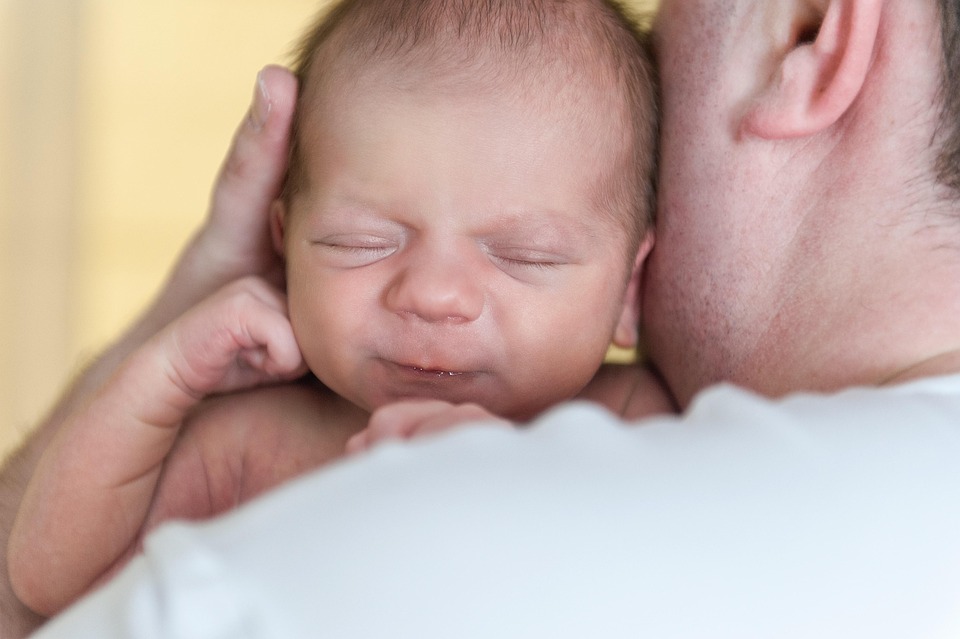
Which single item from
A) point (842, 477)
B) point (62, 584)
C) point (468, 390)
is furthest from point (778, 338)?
point (62, 584)

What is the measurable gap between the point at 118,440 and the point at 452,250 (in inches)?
17.8

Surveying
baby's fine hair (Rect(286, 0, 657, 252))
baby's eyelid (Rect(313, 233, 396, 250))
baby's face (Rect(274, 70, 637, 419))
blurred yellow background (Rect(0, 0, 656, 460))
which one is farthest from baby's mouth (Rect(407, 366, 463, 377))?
blurred yellow background (Rect(0, 0, 656, 460))

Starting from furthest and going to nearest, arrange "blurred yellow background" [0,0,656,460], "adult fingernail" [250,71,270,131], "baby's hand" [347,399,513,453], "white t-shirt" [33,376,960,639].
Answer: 1. "blurred yellow background" [0,0,656,460]
2. "adult fingernail" [250,71,270,131]
3. "baby's hand" [347,399,513,453]
4. "white t-shirt" [33,376,960,639]

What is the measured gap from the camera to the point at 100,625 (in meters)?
0.61

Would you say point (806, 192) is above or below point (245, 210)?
above

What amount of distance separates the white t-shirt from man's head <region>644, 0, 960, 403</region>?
312 mm

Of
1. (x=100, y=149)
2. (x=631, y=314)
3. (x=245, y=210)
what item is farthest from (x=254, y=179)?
(x=100, y=149)

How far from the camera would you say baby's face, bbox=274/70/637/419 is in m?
1.10

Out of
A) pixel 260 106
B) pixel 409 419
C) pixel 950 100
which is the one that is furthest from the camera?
pixel 260 106

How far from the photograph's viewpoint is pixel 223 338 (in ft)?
4.00

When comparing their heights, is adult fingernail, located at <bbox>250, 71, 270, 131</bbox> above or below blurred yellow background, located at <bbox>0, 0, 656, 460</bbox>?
above

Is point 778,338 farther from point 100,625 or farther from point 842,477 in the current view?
point 100,625

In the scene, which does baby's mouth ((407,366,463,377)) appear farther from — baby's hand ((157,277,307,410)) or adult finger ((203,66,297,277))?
adult finger ((203,66,297,277))

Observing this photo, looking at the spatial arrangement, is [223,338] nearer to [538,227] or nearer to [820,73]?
[538,227]
